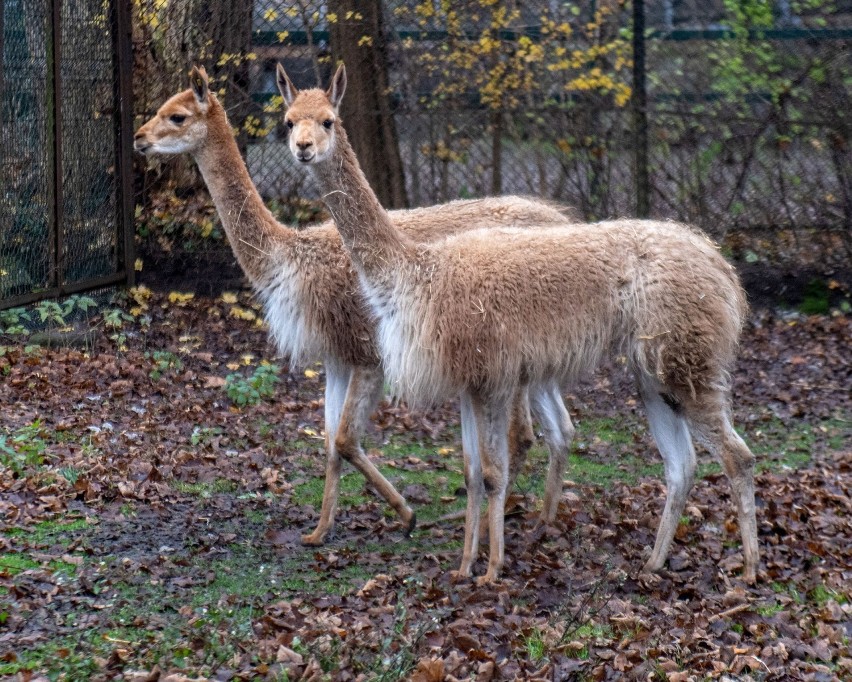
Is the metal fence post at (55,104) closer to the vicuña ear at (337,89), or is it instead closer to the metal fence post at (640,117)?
the vicuña ear at (337,89)

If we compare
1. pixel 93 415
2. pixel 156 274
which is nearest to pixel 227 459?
pixel 93 415

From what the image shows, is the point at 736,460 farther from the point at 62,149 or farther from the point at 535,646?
the point at 62,149

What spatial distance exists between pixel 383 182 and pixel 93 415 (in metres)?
3.66

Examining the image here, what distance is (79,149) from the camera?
8.13m

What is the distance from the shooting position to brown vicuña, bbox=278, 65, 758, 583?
15.8 feet

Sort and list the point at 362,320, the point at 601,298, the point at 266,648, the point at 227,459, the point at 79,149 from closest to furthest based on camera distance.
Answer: the point at 266,648
the point at 601,298
the point at 362,320
the point at 227,459
the point at 79,149

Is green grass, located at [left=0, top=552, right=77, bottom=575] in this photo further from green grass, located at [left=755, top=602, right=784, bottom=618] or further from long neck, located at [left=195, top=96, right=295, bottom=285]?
green grass, located at [left=755, top=602, right=784, bottom=618]

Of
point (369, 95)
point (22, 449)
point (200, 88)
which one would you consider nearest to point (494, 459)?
point (22, 449)

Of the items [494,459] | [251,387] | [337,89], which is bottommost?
[251,387]

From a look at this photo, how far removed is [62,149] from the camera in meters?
7.81

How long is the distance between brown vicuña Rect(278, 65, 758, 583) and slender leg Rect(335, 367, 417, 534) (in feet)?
1.88

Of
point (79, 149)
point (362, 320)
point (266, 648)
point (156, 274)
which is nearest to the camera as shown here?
point (266, 648)

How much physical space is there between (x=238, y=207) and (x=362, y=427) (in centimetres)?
122

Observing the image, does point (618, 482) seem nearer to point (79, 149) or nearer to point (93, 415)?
point (93, 415)
